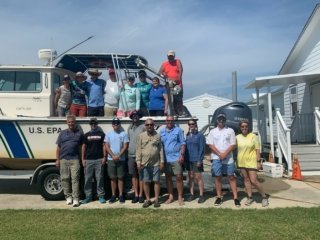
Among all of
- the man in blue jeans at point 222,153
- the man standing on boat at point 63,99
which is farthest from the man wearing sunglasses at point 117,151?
the man in blue jeans at point 222,153

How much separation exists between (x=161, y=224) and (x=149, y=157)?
175 cm

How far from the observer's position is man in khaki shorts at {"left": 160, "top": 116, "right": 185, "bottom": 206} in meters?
8.59

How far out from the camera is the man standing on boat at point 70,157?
8672 millimetres

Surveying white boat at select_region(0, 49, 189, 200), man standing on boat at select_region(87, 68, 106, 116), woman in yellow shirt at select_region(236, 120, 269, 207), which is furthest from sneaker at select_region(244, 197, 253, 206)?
man standing on boat at select_region(87, 68, 106, 116)

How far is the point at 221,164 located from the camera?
857 centimetres

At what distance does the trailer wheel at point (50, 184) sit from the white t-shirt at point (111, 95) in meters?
1.78

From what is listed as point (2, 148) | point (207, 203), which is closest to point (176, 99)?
point (207, 203)

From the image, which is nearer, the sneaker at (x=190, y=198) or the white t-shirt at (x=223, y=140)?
the white t-shirt at (x=223, y=140)

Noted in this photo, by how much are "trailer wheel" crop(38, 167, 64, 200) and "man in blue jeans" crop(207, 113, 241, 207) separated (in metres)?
3.28

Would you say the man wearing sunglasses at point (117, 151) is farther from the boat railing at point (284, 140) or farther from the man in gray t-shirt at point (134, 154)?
the boat railing at point (284, 140)

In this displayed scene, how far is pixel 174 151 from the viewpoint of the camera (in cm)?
863

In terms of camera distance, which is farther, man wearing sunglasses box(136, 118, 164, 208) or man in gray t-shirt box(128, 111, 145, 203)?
man in gray t-shirt box(128, 111, 145, 203)

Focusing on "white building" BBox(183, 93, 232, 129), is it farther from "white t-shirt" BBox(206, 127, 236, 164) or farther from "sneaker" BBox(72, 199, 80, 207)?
"sneaker" BBox(72, 199, 80, 207)

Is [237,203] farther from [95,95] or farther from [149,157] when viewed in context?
[95,95]
